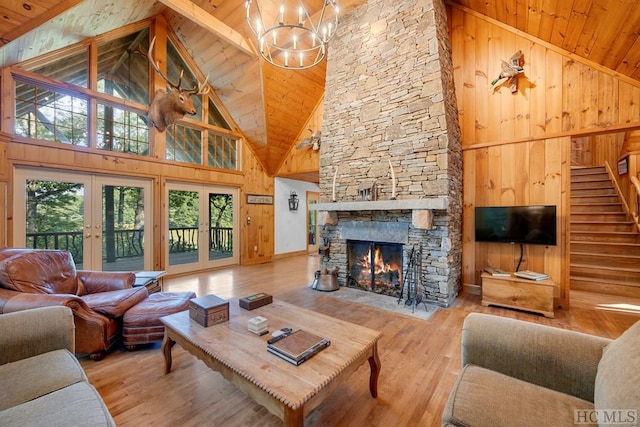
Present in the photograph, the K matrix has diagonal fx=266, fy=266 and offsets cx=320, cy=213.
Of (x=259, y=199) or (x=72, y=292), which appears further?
(x=259, y=199)

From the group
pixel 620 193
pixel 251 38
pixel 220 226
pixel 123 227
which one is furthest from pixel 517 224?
pixel 123 227

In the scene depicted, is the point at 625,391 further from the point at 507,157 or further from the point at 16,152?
the point at 16,152

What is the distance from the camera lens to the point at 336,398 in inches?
72.1

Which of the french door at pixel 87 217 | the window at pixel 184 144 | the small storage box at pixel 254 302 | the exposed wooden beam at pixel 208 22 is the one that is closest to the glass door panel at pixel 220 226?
the window at pixel 184 144

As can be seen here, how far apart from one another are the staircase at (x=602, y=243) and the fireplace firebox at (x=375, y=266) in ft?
9.64

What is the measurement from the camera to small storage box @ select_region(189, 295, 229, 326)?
191 cm

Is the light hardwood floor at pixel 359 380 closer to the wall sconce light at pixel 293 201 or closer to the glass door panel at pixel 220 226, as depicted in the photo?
the glass door panel at pixel 220 226

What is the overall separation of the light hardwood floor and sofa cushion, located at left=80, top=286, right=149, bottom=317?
401 millimetres

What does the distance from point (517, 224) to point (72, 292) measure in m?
5.28

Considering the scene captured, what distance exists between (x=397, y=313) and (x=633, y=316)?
279cm

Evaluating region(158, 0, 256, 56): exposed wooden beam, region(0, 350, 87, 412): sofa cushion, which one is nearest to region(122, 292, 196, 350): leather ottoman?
region(0, 350, 87, 412): sofa cushion

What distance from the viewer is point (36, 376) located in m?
1.27

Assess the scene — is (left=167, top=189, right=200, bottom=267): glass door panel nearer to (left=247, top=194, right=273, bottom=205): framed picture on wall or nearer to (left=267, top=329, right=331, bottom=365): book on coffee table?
(left=247, top=194, right=273, bottom=205): framed picture on wall

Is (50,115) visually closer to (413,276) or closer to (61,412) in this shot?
(61,412)
